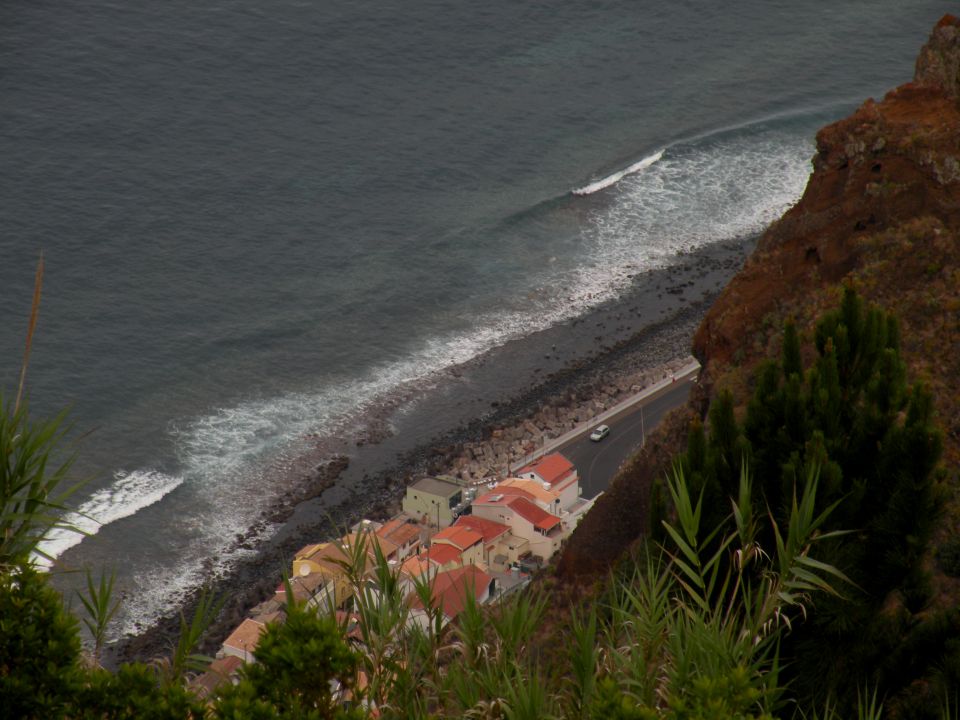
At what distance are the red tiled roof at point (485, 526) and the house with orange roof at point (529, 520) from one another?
440 millimetres

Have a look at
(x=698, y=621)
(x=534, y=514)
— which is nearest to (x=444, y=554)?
(x=534, y=514)

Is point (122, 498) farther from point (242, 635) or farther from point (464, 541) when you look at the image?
point (464, 541)

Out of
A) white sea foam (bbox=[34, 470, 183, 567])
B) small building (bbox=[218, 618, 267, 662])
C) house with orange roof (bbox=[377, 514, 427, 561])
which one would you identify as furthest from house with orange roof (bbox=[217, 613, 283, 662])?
white sea foam (bbox=[34, 470, 183, 567])

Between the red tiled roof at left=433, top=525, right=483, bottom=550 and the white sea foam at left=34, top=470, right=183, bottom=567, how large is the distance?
16.6 meters

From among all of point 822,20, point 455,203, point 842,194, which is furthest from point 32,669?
point 822,20

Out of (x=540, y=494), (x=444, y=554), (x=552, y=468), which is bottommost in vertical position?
(x=552, y=468)

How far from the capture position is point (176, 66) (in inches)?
4163

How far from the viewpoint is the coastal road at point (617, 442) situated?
61.7 metres

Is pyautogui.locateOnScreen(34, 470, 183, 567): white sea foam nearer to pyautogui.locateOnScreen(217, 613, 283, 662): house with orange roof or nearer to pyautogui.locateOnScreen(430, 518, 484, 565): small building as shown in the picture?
pyautogui.locateOnScreen(217, 613, 283, 662): house with orange roof

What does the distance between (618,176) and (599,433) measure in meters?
37.3

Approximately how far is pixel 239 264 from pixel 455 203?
17394 millimetres

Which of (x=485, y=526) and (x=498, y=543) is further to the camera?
(x=485, y=526)

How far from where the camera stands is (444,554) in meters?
51.7

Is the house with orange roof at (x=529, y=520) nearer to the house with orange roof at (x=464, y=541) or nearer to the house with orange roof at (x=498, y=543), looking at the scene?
the house with orange roof at (x=498, y=543)
